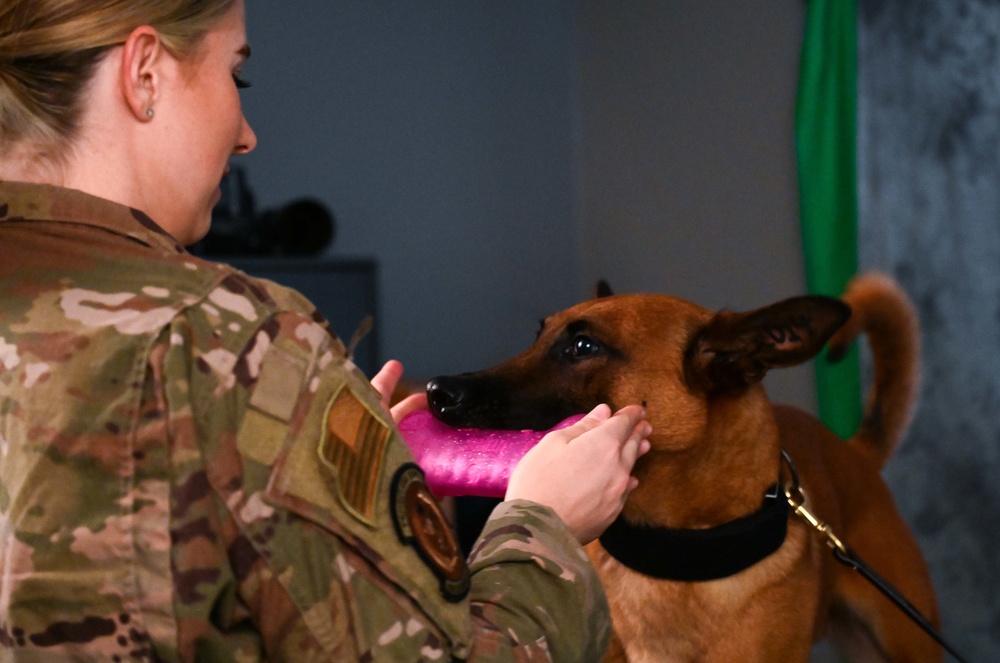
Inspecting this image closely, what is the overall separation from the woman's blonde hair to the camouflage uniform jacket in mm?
98

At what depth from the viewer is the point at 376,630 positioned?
2.05 feet

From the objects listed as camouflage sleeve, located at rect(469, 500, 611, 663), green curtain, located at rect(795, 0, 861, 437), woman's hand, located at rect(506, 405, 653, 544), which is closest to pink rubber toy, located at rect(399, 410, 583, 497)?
woman's hand, located at rect(506, 405, 653, 544)

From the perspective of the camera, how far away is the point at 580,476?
A: 865mm

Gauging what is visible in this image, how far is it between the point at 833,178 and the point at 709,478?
5.97 ft

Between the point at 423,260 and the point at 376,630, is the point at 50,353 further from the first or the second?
the point at 423,260

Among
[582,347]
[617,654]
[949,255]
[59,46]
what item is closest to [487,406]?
[582,347]

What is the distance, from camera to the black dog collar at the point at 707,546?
1.40 metres

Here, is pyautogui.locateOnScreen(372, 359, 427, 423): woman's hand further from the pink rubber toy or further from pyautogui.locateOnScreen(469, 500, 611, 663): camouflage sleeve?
pyautogui.locateOnScreen(469, 500, 611, 663): camouflage sleeve

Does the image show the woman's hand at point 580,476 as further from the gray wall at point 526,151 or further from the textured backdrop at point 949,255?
the gray wall at point 526,151

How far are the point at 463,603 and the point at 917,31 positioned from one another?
2.71m

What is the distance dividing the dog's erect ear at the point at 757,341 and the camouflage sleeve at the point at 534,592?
0.67 metres

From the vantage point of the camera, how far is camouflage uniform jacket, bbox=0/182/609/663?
1.98 feet

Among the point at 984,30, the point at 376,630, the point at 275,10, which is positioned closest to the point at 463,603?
the point at 376,630

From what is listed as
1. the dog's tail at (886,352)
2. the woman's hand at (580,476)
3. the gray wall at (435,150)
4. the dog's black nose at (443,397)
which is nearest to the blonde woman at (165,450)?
the woman's hand at (580,476)
